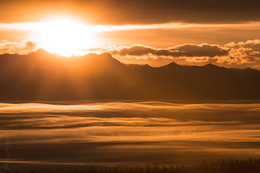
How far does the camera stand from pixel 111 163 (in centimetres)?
3866

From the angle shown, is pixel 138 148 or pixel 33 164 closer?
pixel 33 164

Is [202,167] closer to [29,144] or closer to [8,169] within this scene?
[8,169]

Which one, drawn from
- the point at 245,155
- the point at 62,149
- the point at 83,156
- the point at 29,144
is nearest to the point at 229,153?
the point at 245,155

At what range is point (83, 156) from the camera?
4309cm

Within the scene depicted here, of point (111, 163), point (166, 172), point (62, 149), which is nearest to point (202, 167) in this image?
point (166, 172)

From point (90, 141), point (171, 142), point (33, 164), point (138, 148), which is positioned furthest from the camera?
point (90, 141)

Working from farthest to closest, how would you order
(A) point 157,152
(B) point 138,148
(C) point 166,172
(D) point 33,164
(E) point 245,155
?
(B) point 138,148 → (A) point 157,152 → (E) point 245,155 → (D) point 33,164 → (C) point 166,172

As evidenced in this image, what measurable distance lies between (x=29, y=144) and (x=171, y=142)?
55.8 feet

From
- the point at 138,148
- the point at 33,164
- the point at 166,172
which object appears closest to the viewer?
the point at 166,172

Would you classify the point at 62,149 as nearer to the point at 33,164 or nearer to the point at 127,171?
the point at 33,164

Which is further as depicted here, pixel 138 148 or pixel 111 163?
pixel 138 148

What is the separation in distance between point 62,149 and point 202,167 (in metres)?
22.5

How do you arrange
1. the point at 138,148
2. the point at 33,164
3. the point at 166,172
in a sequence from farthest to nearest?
the point at 138,148 → the point at 33,164 → the point at 166,172

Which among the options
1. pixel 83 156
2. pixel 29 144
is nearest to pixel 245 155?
pixel 83 156
